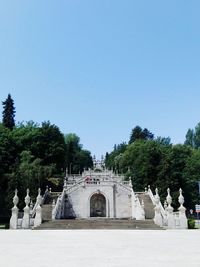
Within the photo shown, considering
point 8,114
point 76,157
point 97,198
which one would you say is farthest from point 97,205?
point 76,157

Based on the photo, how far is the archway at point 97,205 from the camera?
47688 mm

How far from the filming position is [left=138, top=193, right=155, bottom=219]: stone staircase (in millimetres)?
38172

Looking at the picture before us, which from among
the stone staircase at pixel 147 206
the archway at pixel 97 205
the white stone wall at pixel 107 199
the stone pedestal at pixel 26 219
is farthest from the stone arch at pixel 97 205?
the stone pedestal at pixel 26 219

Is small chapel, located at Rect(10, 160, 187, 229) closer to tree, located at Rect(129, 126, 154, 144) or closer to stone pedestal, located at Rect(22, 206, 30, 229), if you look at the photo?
stone pedestal, located at Rect(22, 206, 30, 229)

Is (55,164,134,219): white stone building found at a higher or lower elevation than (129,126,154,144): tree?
lower

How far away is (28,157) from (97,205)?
1383 cm

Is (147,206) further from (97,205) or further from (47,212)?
(47,212)

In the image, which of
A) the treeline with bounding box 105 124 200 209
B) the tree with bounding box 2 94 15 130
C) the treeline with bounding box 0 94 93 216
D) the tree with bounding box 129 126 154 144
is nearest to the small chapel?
the treeline with bounding box 0 94 93 216

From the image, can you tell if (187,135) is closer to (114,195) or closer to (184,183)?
→ (184,183)

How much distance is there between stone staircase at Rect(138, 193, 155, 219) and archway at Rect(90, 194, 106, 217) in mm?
5587

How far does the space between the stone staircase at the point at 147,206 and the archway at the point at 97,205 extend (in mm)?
5587

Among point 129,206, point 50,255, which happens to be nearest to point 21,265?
point 50,255

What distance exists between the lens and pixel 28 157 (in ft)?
178

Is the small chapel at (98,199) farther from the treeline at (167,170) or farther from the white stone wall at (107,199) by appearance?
the treeline at (167,170)
